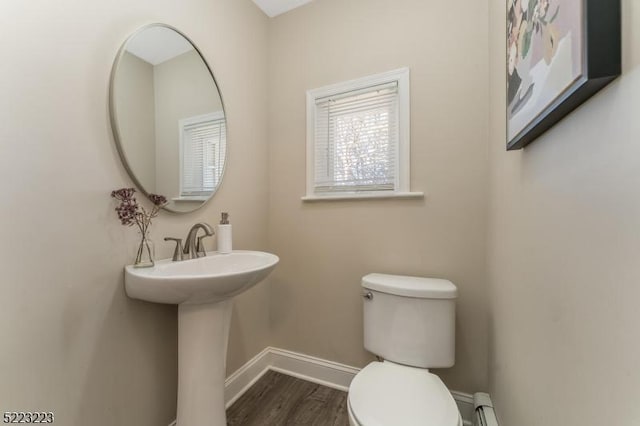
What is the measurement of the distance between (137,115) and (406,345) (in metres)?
1.57

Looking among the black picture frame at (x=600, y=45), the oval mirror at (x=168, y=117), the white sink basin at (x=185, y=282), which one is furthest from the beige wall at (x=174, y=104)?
the black picture frame at (x=600, y=45)

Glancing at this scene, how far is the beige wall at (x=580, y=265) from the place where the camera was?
361 millimetres

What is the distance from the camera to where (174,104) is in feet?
4.20

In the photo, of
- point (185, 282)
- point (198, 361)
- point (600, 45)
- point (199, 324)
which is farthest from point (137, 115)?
point (600, 45)

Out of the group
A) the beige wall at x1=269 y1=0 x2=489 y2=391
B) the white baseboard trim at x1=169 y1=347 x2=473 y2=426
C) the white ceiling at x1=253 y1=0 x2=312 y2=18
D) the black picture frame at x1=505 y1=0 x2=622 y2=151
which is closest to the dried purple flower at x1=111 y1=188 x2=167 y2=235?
the beige wall at x1=269 y1=0 x2=489 y2=391

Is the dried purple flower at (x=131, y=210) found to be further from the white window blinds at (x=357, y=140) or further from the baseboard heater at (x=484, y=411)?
the baseboard heater at (x=484, y=411)

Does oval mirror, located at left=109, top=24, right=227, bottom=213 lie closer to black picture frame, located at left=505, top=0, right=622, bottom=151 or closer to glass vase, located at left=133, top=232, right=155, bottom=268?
glass vase, located at left=133, top=232, right=155, bottom=268

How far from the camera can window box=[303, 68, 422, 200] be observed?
1497 millimetres

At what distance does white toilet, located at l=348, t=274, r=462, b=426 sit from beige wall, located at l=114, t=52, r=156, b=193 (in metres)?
1.16

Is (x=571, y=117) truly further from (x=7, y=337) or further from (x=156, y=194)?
(x=7, y=337)

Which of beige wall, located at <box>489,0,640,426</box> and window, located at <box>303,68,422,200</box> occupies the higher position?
window, located at <box>303,68,422,200</box>

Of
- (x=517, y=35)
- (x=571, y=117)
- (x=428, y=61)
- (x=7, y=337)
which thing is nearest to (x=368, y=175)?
(x=428, y=61)

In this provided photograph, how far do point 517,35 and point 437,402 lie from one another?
1.25 metres

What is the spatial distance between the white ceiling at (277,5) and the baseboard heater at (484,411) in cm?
247
